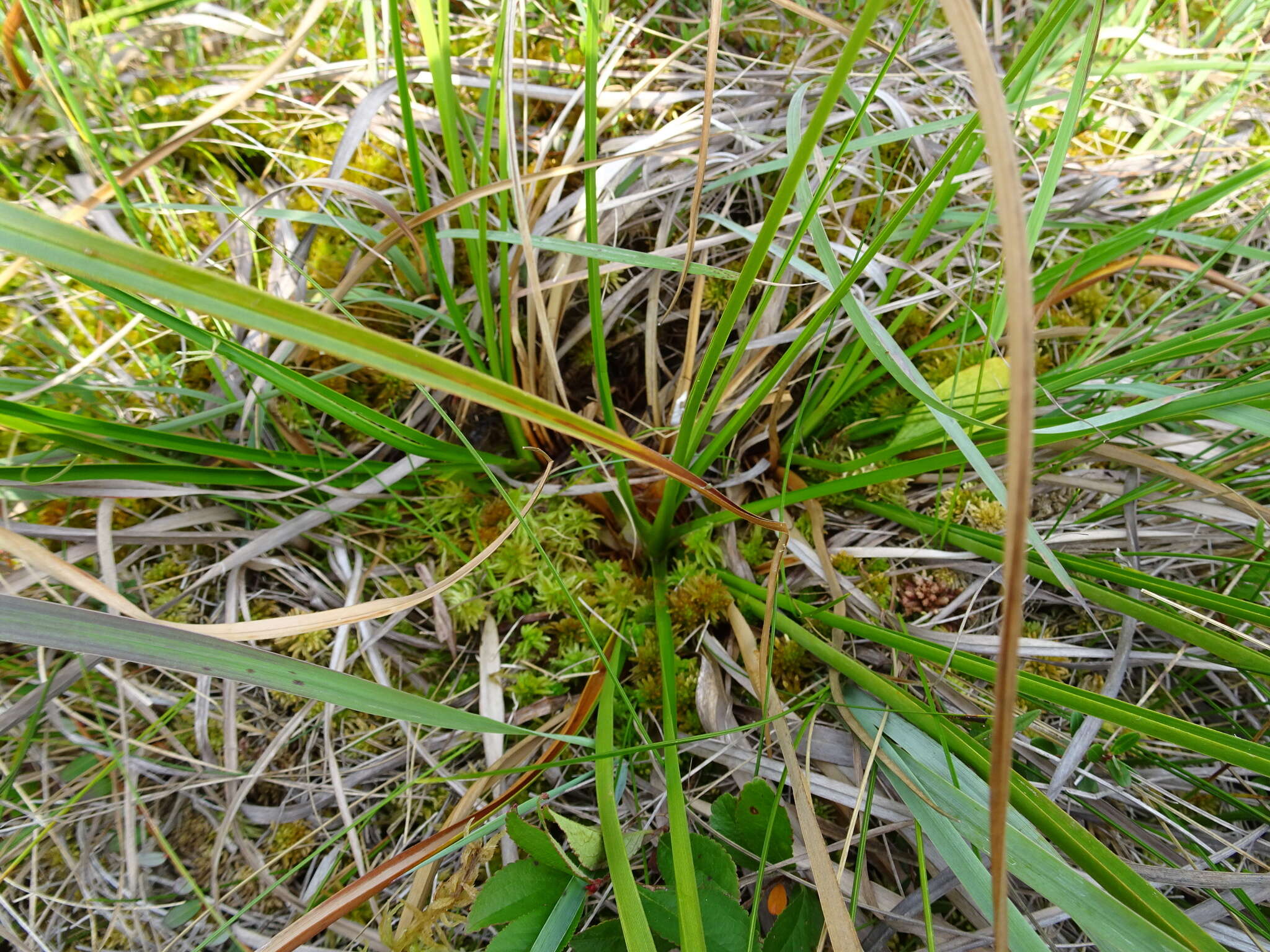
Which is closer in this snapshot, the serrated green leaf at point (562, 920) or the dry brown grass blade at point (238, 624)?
the dry brown grass blade at point (238, 624)

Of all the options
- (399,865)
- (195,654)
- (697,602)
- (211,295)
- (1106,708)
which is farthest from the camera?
(697,602)

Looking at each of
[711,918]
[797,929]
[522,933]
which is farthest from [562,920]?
[797,929]

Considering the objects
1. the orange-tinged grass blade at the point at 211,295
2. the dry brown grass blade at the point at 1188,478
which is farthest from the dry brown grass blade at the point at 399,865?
the dry brown grass blade at the point at 1188,478

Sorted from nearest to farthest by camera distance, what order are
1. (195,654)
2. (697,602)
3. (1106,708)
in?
(195,654) → (1106,708) → (697,602)

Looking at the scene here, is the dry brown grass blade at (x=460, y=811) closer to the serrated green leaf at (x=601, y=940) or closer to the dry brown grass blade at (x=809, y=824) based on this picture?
the serrated green leaf at (x=601, y=940)

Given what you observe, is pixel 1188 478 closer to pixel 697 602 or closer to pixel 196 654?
pixel 697 602

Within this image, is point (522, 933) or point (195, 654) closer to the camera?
point (195, 654)

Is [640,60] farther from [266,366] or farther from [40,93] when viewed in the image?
[40,93]

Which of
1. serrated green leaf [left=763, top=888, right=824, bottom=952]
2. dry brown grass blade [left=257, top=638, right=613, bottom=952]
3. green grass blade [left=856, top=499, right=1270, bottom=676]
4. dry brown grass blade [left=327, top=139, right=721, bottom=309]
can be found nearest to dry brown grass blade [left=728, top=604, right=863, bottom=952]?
serrated green leaf [left=763, top=888, right=824, bottom=952]
